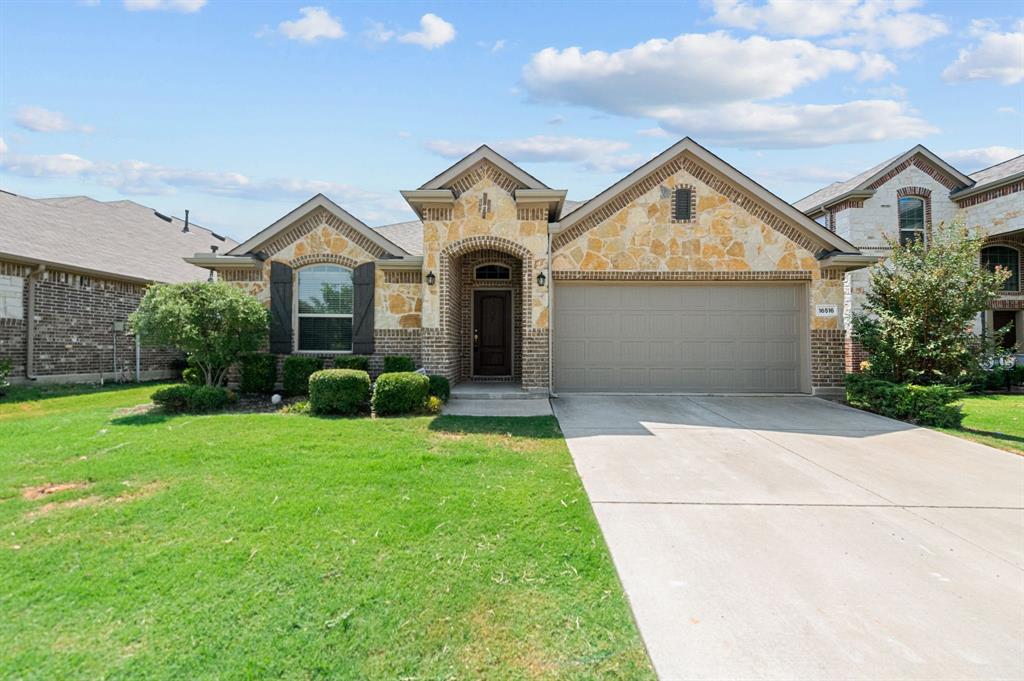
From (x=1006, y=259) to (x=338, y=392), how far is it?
22311mm

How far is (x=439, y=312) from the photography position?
1089 centimetres

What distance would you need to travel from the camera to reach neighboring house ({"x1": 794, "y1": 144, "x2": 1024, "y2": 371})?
57.0 feet

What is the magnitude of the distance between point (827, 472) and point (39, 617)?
6.65 meters

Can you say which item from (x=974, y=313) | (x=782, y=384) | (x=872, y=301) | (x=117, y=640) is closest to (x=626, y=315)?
(x=782, y=384)

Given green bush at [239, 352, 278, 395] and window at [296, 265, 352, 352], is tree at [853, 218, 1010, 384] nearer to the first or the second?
window at [296, 265, 352, 352]

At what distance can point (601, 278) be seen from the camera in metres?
11.3

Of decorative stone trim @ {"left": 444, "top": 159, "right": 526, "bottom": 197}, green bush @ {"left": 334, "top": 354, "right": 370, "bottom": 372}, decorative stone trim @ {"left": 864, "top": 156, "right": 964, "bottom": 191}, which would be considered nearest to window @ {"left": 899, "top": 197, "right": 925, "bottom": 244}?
decorative stone trim @ {"left": 864, "top": 156, "right": 964, "bottom": 191}

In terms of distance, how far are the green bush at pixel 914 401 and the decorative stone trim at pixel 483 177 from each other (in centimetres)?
763

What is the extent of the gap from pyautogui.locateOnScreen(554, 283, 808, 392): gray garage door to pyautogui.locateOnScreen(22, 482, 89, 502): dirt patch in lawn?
323 inches

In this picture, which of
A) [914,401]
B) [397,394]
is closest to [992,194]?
[914,401]

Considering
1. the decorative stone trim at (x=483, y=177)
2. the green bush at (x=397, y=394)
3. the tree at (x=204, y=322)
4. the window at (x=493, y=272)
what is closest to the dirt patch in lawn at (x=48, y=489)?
the green bush at (x=397, y=394)

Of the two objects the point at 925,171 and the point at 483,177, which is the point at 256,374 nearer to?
the point at 483,177

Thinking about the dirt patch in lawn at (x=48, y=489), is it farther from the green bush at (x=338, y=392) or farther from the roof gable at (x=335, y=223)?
the roof gable at (x=335, y=223)

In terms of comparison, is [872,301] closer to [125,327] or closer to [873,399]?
[873,399]
